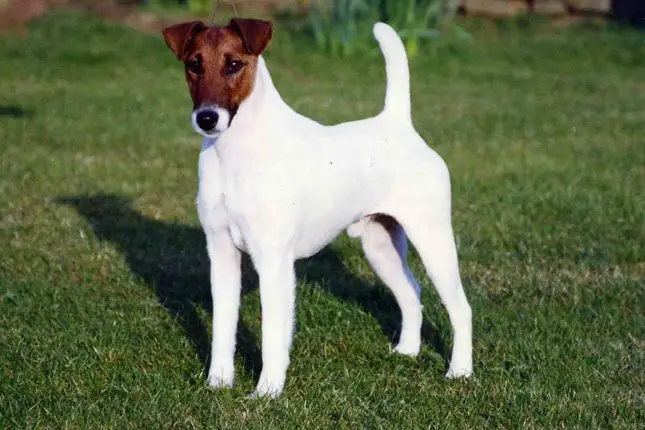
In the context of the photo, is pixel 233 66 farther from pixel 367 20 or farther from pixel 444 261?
pixel 367 20

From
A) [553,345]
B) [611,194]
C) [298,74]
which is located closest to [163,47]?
[298,74]

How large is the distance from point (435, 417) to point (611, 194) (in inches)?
174

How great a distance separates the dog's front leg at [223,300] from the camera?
468 cm

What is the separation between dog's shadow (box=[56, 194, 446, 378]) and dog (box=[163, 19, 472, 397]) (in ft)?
1.64

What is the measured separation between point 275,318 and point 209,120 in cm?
86

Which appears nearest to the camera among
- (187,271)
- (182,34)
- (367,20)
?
(182,34)

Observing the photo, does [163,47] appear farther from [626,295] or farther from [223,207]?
[223,207]

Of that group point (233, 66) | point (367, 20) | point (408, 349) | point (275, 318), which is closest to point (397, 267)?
point (408, 349)

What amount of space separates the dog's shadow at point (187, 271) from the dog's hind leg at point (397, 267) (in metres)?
0.21

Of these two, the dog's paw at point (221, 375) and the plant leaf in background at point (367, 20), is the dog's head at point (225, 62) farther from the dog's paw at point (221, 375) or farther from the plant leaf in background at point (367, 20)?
the plant leaf in background at point (367, 20)

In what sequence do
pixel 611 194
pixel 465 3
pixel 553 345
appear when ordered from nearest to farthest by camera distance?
pixel 553 345
pixel 611 194
pixel 465 3

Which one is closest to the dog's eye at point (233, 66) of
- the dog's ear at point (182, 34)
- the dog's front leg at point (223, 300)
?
the dog's ear at point (182, 34)

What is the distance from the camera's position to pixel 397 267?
211 inches

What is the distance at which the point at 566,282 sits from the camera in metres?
6.51
